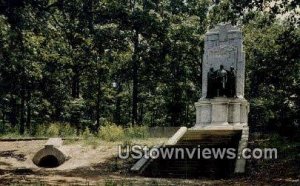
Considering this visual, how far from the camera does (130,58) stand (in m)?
39.2

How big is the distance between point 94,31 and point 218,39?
1336cm

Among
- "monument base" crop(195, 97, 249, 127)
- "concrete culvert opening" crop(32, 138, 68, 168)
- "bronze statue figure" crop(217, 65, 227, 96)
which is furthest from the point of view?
"bronze statue figure" crop(217, 65, 227, 96)

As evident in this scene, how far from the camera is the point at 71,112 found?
3622 cm

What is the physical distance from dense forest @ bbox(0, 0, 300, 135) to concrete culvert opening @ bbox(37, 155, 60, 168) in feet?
12.5

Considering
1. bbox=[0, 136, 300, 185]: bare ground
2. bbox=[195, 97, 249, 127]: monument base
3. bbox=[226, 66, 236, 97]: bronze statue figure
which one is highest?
bbox=[226, 66, 236, 97]: bronze statue figure

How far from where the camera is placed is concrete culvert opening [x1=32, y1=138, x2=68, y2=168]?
16.5 metres

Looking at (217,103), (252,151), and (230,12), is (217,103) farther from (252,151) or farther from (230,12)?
(230,12)

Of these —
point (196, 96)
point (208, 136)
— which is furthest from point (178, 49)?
point (208, 136)

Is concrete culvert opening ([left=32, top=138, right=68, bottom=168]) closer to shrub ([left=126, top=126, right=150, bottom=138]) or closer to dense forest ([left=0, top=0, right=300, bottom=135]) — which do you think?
dense forest ([left=0, top=0, right=300, bottom=135])

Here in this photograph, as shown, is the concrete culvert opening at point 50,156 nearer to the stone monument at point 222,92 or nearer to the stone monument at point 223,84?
the stone monument at point 222,92

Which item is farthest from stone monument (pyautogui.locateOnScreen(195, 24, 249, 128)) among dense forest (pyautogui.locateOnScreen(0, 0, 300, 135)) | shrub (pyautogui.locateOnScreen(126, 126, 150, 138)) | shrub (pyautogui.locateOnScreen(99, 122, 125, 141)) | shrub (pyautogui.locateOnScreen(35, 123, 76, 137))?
A: shrub (pyautogui.locateOnScreen(35, 123, 76, 137))

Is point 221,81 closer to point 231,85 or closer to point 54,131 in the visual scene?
point 231,85

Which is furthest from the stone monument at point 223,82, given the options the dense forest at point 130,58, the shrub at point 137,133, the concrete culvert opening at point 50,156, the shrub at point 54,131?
the concrete culvert opening at point 50,156

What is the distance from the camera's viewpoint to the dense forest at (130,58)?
14.1 metres
